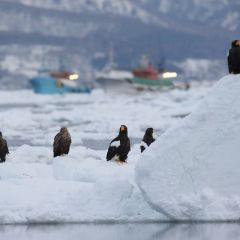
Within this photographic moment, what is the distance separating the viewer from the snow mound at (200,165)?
42.1 ft

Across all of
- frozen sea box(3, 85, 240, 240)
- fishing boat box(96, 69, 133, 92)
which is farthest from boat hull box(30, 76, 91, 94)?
frozen sea box(3, 85, 240, 240)

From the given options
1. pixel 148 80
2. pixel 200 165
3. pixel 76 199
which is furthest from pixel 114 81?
pixel 200 165

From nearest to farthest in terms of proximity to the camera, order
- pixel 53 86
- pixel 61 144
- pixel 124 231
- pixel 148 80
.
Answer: pixel 124 231, pixel 61 144, pixel 148 80, pixel 53 86

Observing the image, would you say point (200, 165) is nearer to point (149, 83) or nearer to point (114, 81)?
point (114, 81)

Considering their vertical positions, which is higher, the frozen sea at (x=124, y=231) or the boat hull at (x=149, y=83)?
the boat hull at (x=149, y=83)

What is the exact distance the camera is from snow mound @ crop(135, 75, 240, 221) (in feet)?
42.1

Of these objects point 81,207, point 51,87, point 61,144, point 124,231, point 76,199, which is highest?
point 51,87

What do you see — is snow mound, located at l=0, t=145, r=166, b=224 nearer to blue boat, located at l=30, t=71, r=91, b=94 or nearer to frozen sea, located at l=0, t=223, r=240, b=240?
frozen sea, located at l=0, t=223, r=240, b=240

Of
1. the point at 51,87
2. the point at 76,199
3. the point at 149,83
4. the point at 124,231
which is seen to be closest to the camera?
the point at 124,231

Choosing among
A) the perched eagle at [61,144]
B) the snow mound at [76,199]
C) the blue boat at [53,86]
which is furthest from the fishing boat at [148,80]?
the snow mound at [76,199]

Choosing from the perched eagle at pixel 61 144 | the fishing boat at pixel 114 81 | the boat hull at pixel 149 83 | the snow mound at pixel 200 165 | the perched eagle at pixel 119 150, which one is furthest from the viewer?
the boat hull at pixel 149 83

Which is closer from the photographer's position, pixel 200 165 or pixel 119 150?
pixel 200 165

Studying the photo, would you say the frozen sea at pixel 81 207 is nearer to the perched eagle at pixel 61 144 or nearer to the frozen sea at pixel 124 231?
the frozen sea at pixel 124 231

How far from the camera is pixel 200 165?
43.1 feet
